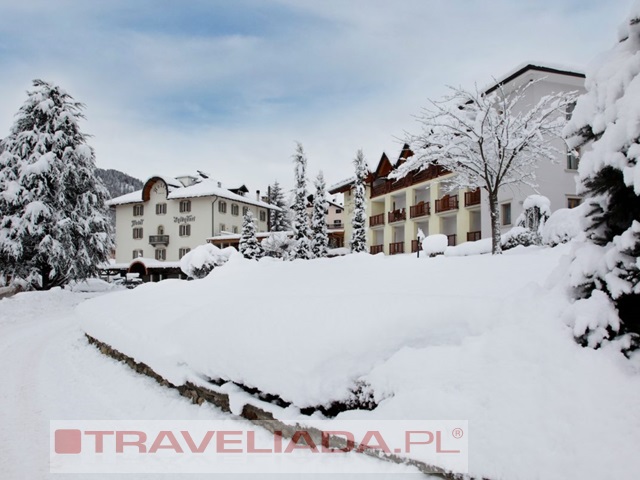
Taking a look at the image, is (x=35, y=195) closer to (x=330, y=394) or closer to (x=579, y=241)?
(x=330, y=394)

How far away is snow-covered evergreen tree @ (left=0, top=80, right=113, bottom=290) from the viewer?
70.7 ft

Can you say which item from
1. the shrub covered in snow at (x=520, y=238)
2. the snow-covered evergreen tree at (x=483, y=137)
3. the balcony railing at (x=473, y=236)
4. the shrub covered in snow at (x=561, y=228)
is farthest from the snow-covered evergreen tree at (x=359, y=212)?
the shrub covered in snow at (x=561, y=228)

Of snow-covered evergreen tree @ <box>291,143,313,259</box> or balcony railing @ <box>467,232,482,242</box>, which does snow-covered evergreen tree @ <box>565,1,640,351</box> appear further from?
snow-covered evergreen tree @ <box>291,143,313,259</box>

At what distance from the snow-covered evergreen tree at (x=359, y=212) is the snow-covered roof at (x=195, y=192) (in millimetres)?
19423

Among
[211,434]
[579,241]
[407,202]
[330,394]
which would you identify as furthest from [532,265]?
[407,202]

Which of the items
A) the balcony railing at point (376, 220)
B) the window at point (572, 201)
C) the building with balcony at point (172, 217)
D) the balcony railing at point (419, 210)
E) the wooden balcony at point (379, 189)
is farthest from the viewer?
the building with balcony at point (172, 217)

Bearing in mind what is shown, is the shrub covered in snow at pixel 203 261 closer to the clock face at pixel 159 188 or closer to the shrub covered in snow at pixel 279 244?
the shrub covered in snow at pixel 279 244

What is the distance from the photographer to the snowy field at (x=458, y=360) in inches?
106

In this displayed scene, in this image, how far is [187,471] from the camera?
13.1 ft

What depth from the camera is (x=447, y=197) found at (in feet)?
99.6

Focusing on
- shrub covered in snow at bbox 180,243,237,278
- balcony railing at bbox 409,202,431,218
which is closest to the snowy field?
shrub covered in snow at bbox 180,243,237,278

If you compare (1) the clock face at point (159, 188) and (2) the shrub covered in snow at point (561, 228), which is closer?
(2) the shrub covered in snow at point (561, 228)

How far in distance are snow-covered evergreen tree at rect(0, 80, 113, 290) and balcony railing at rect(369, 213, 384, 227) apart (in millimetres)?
22478

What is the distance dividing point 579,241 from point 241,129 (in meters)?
17.3
